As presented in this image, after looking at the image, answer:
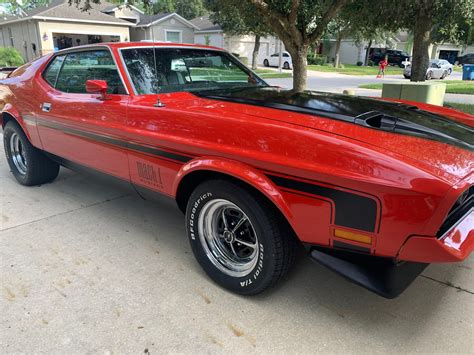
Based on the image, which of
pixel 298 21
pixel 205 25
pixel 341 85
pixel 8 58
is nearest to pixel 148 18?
pixel 205 25

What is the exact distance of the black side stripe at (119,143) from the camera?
102 inches

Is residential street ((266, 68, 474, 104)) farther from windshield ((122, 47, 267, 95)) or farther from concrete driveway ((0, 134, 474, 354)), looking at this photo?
concrete driveway ((0, 134, 474, 354))

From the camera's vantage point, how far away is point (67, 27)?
3044cm

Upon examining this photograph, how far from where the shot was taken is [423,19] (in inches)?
345

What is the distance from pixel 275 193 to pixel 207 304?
87 cm

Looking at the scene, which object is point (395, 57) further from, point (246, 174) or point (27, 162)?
point (246, 174)

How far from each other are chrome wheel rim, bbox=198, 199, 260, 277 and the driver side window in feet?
4.02

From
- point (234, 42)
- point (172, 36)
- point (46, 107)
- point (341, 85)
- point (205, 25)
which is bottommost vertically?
point (341, 85)

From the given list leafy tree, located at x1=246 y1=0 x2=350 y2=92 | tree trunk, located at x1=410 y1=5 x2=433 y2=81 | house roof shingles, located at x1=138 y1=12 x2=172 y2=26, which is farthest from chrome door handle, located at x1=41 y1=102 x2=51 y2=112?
house roof shingles, located at x1=138 y1=12 x2=172 y2=26

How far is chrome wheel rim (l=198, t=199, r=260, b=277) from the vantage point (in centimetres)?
249

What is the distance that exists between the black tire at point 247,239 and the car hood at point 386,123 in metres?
0.50

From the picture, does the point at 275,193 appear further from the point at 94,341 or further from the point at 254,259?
the point at 94,341

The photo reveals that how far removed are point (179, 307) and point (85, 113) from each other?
1.82m

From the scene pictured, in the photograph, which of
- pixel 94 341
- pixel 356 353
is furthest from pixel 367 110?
pixel 94 341
